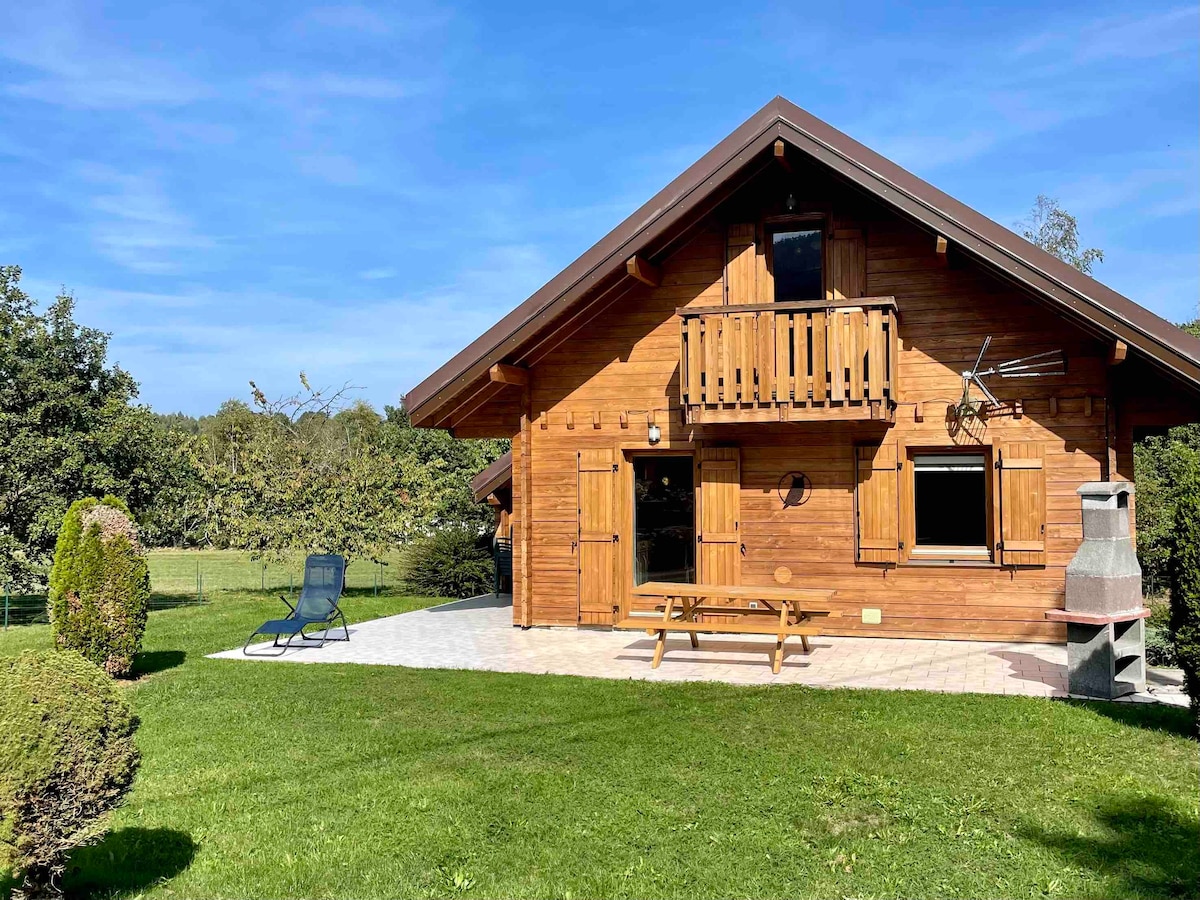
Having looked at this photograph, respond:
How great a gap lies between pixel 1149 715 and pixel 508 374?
296 inches

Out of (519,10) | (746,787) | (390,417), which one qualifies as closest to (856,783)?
(746,787)

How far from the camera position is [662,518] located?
1208 cm

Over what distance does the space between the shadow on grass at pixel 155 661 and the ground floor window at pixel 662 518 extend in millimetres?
5300

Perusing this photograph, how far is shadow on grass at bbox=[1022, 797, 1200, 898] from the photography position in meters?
4.16

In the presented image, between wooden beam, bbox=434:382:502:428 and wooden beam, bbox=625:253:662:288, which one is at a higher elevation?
wooden beam, bbox=625:253:662:288

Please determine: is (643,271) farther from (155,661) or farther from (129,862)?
(129,862)

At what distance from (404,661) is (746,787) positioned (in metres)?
5.28

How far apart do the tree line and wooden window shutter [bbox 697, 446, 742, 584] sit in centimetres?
785

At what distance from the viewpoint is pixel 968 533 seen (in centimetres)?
1084

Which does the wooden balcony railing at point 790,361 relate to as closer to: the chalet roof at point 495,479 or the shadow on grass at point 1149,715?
the shadow on grass at point 1149,715

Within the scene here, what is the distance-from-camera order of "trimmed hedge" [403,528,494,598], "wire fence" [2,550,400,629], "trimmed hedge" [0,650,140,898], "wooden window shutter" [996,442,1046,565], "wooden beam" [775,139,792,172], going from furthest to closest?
"trimmed hedge" [403,528,494,598]
"wire fence" [2,550,400,629]
"wooden beam" [775,139,792,172]
"wooden window shutter" [996,442,1046,565]
"trimmed hedge" [0,650,140,898]

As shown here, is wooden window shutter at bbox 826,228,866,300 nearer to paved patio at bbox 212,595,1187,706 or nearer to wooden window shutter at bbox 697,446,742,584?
wooden window shutter at bbox 697,446,742,584

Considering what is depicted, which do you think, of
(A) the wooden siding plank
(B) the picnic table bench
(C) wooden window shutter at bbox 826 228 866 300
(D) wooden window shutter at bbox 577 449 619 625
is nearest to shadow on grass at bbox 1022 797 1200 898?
(B) the picnic table bench

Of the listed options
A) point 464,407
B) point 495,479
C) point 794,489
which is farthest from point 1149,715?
point 495,479
